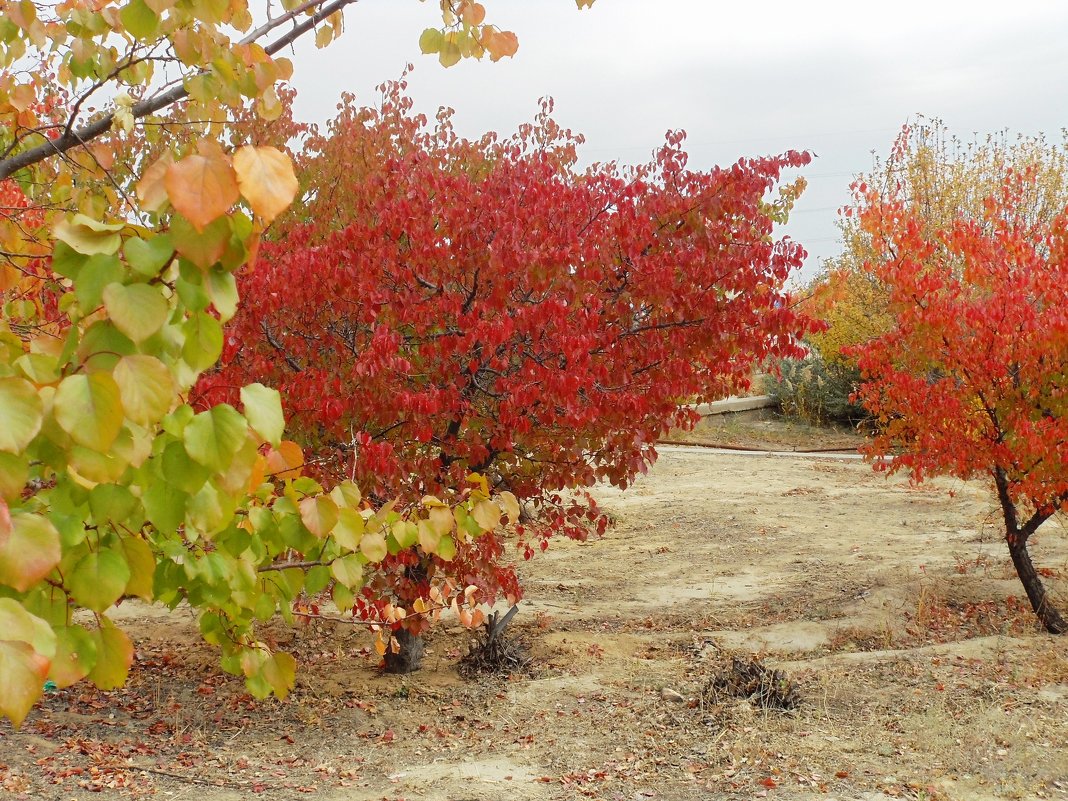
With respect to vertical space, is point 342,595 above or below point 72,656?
below

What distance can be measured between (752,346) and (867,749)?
2.35 meters

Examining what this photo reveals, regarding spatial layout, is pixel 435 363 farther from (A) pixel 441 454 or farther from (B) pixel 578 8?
(B) pixel 578 8

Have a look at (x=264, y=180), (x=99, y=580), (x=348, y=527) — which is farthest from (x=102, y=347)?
(x=348, y=527)

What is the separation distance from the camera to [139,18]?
2.44 m

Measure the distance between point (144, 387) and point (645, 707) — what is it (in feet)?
17.0

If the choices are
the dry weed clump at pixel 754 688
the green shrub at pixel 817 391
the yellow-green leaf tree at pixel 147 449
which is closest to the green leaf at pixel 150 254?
the yellow-green leaf tree at pixel 147 449

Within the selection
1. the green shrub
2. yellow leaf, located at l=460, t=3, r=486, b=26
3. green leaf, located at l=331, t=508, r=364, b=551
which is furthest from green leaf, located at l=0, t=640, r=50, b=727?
the green shrub

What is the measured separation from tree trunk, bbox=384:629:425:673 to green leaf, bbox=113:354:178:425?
5846mm

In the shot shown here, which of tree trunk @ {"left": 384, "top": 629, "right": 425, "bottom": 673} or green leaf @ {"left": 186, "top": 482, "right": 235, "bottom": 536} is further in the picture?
tree trunk @ {"left": 384, "top": 629, "right": 425, "bottom": 673}

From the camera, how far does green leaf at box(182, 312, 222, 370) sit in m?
1.44

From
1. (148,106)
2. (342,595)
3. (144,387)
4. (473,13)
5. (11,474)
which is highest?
(473,13)

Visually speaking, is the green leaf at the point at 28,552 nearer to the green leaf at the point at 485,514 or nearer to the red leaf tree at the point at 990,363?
the green leaf at the point at 485,514

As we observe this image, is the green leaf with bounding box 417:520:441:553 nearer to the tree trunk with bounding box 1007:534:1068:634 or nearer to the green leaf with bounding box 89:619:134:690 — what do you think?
the green leaf with bounding box 89:619:134:690

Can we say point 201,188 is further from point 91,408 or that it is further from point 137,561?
point 137,561
